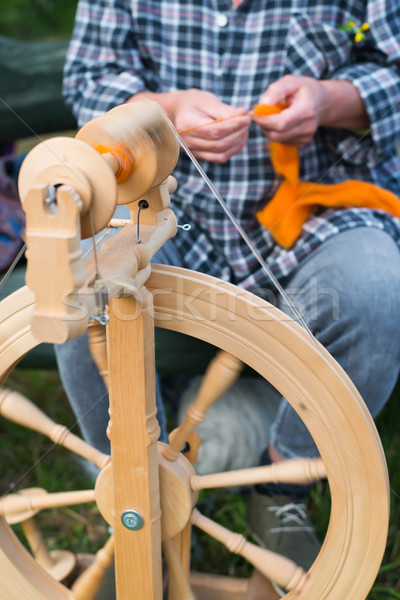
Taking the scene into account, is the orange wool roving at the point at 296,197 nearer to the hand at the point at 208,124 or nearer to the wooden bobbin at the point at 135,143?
the hand at the point at 208,124

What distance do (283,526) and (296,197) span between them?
59cm

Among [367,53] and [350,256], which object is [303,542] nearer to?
[350,256]

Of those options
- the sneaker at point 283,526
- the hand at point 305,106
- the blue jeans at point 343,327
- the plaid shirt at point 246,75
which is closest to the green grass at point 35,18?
the plaid shirt at point 246,75

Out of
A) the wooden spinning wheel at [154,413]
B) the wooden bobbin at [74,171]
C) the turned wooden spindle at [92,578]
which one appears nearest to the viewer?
the wooden bobbin at [74,171]

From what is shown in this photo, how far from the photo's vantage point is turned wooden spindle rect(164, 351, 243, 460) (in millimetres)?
755

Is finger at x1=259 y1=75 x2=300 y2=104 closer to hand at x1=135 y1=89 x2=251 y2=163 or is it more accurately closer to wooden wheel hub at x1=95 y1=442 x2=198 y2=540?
hand at x1=135 y1=89 x2=251 y2=163

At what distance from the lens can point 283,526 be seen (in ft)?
3.69

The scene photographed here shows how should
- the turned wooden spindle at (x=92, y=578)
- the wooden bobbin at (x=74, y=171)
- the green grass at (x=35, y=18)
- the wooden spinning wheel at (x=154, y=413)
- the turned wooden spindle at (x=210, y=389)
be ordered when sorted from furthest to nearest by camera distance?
the green grass at (x=35, y=18) < the turned wooden spindle at (x=92, y=578) < the turned wooden spindle at (x=210, y=389) < the wooden spinning wheel at (x=154, y=413) < the wooden bobbin at (x=74, y=171)

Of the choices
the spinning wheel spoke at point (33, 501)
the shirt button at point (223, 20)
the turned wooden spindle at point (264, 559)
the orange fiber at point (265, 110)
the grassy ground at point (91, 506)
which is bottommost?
the grassy ground at point (91, 506)

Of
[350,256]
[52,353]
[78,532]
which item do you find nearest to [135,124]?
[350,256]

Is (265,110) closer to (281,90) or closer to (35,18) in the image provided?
(281,90)

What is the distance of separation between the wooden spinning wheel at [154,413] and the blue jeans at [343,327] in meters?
0.17

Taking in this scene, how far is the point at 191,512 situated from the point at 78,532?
59 cm

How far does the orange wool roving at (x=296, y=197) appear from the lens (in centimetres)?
106
